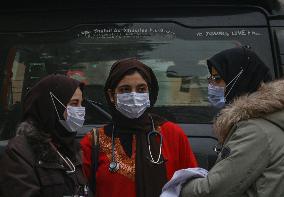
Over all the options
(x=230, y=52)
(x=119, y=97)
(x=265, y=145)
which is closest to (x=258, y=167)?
(x=265, y=145)

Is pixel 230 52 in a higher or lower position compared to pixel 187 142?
higher

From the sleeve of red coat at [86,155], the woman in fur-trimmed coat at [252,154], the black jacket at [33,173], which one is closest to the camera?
the woman in fur-trimmed coat at [252,154]

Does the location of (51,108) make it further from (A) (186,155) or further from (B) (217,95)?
(B) (217,95)

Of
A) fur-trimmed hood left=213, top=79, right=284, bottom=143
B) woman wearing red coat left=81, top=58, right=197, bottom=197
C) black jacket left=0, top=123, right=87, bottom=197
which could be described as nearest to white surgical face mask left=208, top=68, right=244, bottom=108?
woman wearing red coat left=81, top=58, right=197, bottom=197

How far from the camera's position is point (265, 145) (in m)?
2.55

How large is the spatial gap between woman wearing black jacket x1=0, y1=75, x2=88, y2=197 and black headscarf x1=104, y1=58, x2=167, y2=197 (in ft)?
0.80

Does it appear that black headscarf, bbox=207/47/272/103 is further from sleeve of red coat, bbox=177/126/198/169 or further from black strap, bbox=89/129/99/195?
black strap, bbox=89/129/99/195

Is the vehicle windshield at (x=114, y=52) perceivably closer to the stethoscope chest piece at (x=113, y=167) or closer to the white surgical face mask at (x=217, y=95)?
the white surgical face mask at (x=217, y=95)

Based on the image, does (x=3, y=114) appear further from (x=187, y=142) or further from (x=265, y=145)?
(x=265, y=145)

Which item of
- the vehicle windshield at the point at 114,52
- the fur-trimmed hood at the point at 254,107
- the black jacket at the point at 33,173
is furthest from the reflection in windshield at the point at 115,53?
the fur-trimmed hood at the point at 254,107

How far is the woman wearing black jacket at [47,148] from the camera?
3.15 metres

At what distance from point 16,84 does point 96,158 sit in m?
1.24

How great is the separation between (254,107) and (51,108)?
1.24 meters

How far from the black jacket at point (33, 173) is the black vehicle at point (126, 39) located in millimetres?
1108
